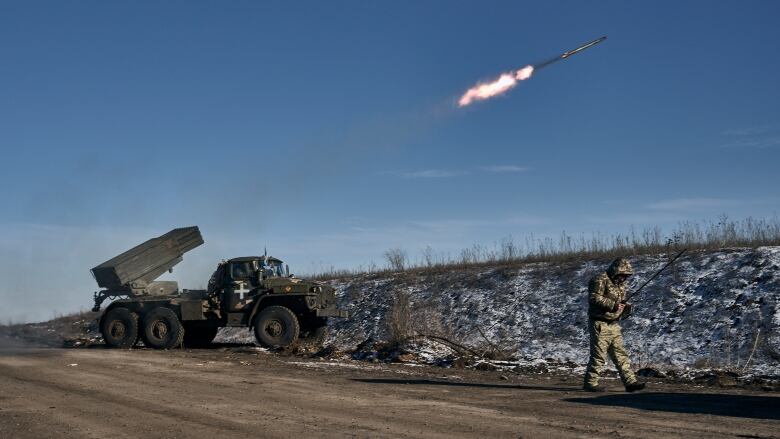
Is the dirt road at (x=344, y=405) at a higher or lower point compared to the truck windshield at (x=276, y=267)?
lower

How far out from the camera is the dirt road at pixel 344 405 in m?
7.32

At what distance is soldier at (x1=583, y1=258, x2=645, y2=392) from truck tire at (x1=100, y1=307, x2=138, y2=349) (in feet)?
45.4

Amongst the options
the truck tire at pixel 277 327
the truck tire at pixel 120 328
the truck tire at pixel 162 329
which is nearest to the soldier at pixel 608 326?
the truck tire at pixel 277 327

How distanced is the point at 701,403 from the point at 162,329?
14636mm

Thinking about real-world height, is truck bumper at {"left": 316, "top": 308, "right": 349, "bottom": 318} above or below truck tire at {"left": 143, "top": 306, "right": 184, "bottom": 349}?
above

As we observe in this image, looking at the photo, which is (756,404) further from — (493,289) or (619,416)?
(493,289)

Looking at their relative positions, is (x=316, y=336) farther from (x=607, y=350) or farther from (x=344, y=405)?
(x=344, y=405)

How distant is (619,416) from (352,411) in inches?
116

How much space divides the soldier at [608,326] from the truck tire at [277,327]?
948 centimetres

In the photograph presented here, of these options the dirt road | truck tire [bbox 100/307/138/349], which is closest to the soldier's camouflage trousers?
the dirt road

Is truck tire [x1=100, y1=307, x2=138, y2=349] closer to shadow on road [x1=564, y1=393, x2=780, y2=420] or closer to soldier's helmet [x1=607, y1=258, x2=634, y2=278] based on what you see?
shadow on road [x1=564, y1=393, x2=780, y2=420]

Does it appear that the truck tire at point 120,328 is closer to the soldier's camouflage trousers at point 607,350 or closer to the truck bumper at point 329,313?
the truck bumper at point 329,313

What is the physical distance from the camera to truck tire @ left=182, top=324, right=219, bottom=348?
21.0m

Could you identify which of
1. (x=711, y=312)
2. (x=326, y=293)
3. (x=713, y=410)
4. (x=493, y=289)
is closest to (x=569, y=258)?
(x=493, y=289)
